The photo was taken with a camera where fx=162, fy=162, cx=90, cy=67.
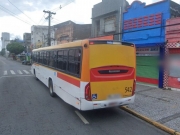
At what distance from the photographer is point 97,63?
4.89 metres

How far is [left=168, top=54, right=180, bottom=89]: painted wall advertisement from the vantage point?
8844mm

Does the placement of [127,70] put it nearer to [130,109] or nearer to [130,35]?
[130,109]

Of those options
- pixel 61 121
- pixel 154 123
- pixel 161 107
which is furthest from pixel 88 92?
pixel 161 107

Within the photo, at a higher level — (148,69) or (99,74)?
(99,74)

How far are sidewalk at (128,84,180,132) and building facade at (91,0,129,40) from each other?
6.45m

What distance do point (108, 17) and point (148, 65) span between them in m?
6.31

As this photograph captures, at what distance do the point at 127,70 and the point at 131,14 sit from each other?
7658mm

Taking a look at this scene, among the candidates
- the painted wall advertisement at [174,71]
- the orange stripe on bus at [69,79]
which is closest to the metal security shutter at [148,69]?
the painted wall advertisement at [174,71]

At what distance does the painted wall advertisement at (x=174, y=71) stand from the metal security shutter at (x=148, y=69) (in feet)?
2.82

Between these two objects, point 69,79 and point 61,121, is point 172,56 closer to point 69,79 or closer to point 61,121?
point 69,79

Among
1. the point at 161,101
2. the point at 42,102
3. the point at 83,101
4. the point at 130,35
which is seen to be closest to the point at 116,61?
the point at 83,101

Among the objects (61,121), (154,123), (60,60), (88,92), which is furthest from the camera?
(60,60)

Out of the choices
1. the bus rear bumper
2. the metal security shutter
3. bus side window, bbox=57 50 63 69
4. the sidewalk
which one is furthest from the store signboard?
bus side window, bbox=57 50 63 69

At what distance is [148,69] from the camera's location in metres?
10.6
